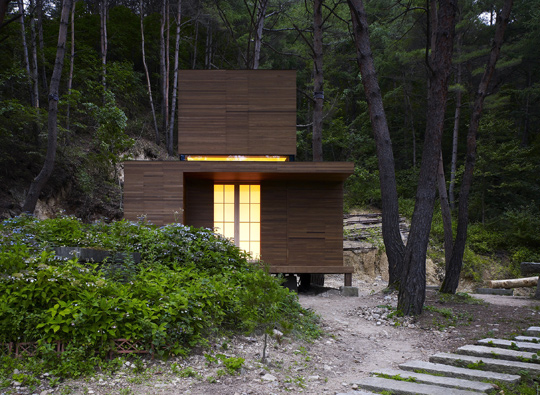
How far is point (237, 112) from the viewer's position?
10.2 metres

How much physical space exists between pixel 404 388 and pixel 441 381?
406mm

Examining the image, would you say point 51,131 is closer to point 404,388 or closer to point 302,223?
point 302,223

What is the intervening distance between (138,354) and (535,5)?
832 inches

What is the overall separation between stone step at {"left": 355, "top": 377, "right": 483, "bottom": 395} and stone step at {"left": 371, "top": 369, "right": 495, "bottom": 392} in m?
0.09

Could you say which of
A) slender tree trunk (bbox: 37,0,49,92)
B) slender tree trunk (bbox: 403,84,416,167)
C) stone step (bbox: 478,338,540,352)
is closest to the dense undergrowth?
stone step (bbox: 478,338,540,352)

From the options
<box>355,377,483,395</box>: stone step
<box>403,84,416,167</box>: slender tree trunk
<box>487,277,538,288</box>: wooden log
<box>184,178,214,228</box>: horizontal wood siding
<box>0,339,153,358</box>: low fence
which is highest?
<box>403,84,416,167</box>: slender tree trunk

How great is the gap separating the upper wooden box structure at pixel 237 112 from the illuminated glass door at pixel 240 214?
88 centimetres

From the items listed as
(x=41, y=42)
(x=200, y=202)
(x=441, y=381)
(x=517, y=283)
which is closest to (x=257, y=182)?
(x=200, y=202)

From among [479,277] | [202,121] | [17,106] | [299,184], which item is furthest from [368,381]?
[479,277]

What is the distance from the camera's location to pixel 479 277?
15.5 m

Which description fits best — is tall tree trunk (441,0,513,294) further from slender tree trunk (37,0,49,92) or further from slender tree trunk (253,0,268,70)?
slender tree trunk (37,0,49,92)

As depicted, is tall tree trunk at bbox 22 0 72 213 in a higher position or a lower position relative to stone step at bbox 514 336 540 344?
higher

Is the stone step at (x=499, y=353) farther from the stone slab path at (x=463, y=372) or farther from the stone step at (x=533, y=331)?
the stone step at (x=533, y=331)

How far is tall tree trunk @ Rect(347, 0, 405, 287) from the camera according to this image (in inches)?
340
